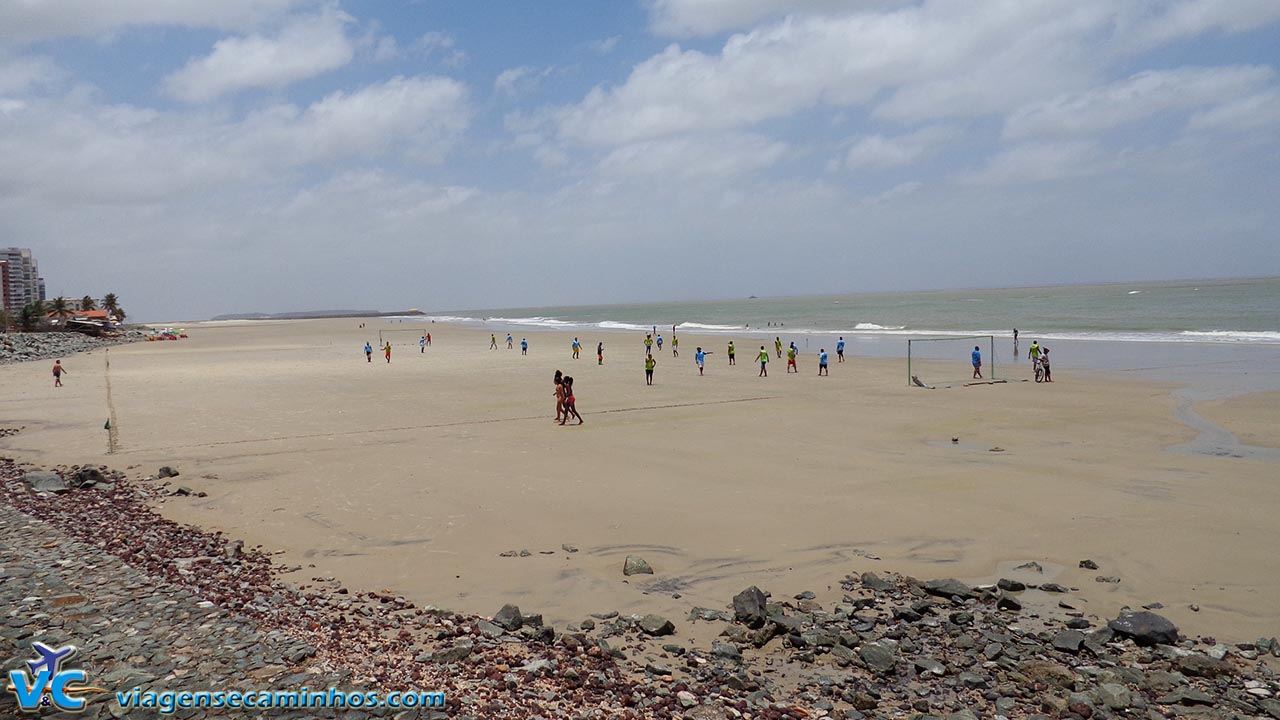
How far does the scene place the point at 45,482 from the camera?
13.0 metres

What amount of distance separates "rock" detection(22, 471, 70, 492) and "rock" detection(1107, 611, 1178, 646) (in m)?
15.0

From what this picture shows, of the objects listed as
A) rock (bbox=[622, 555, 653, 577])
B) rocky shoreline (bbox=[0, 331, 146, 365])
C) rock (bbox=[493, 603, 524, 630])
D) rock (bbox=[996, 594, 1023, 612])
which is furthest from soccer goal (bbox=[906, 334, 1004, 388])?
rocky shoreline (bbox=[0, 331, 146, 365])

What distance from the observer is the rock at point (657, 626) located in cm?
693

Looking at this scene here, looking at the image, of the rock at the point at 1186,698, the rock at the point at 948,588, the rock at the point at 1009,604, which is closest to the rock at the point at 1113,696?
the rock at the point at 1186,698

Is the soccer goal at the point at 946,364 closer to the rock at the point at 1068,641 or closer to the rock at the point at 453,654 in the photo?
the rock at the point at 1068,641

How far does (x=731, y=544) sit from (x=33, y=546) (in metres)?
8.55

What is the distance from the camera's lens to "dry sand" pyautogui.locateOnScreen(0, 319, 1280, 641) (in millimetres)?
8594

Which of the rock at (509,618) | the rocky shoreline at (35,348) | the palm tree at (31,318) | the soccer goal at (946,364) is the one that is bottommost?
the soccer goal at (946,364)

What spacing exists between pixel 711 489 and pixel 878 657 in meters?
6.49

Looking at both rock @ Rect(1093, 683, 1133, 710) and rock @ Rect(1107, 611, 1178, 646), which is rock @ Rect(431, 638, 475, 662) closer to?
rock @ Rect(1093, 683, 1133, 710)

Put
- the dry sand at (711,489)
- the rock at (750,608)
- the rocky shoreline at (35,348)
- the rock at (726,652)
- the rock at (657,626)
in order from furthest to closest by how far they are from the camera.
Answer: the rocky shoreline at (35,348) → the dry sand at (711,489) → the rock at (750,608) → the rock at (657,626) → the rock at (726,652)

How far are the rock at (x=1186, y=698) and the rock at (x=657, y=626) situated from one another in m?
3.81

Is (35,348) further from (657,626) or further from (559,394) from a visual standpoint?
(657,626)

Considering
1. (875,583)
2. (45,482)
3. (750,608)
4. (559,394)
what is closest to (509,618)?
(750,608)
